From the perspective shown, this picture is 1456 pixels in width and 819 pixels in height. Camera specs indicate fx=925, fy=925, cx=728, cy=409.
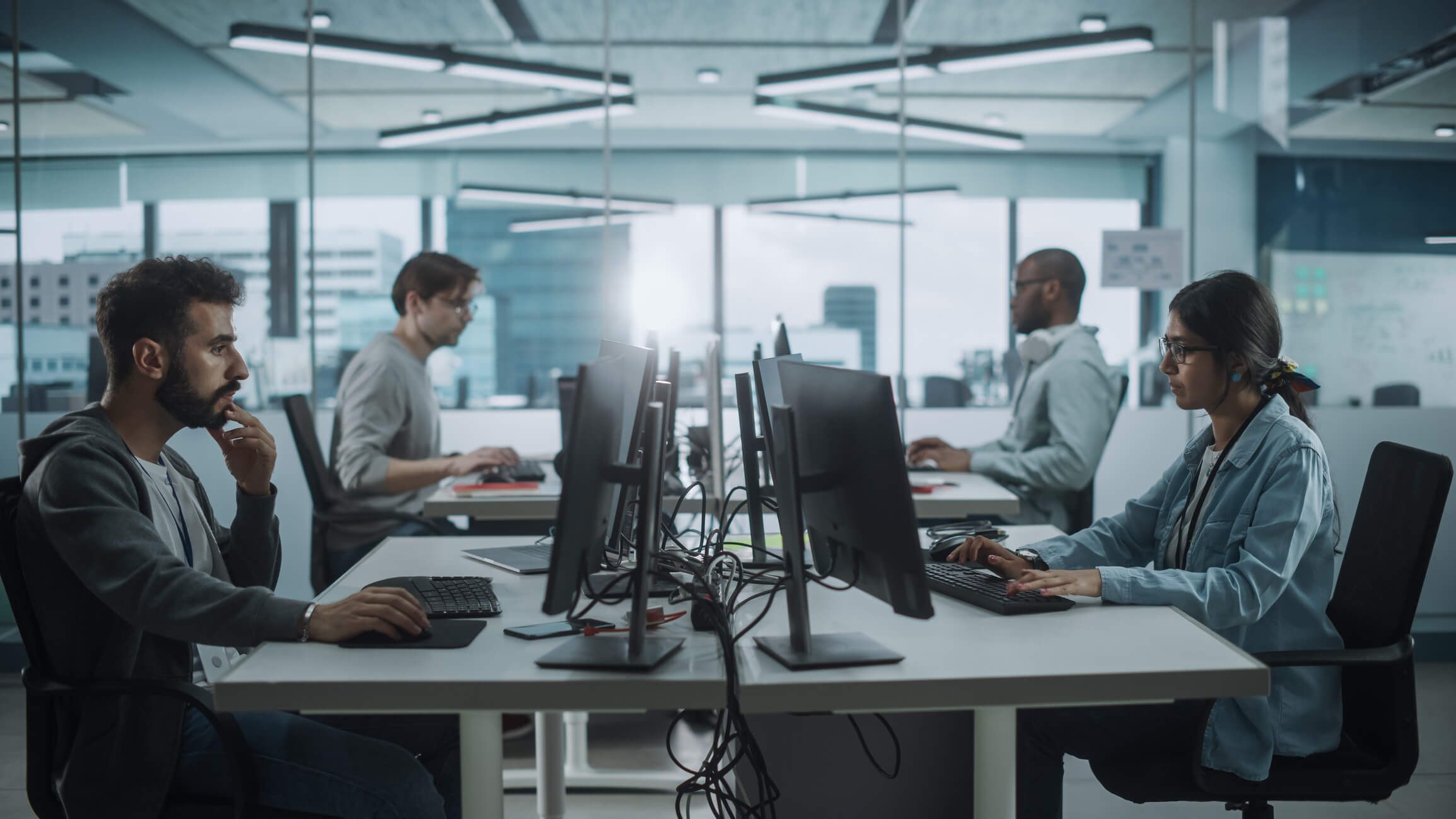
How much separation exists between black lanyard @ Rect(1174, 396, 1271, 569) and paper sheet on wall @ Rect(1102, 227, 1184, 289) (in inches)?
103

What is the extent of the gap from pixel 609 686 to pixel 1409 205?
4209 mm

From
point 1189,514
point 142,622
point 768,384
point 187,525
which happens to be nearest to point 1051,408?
point 1189,514

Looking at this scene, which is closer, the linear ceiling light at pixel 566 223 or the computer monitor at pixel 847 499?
the computer monitor at pixel 847 499

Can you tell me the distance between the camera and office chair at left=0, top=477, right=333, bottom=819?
129 cm

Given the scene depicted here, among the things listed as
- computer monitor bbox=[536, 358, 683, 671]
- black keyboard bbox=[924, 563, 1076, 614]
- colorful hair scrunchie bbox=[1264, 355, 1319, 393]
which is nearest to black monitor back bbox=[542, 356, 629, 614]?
computer monitor bbox=[536, 358, 683, 671]

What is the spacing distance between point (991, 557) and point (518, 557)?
0.97 metres

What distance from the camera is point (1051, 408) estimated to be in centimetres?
288

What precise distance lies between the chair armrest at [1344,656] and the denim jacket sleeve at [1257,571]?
78 mm

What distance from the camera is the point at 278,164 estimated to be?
469 centimetres

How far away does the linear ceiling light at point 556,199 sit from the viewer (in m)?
5.95

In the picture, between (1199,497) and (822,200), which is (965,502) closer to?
(1199,497)

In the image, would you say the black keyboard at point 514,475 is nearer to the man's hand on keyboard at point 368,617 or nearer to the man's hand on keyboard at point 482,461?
the man's hand on keyboard at point 482,461

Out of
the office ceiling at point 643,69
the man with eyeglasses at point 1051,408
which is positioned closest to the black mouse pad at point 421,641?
the man with eyeglasses at point 1051,408

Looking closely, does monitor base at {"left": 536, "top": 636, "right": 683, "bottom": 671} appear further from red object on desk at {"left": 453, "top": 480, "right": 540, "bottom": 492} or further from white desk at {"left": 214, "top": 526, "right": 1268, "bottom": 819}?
red object on desk at {"left": 453, "top": 480, "right": 540, "bottom": 492}
